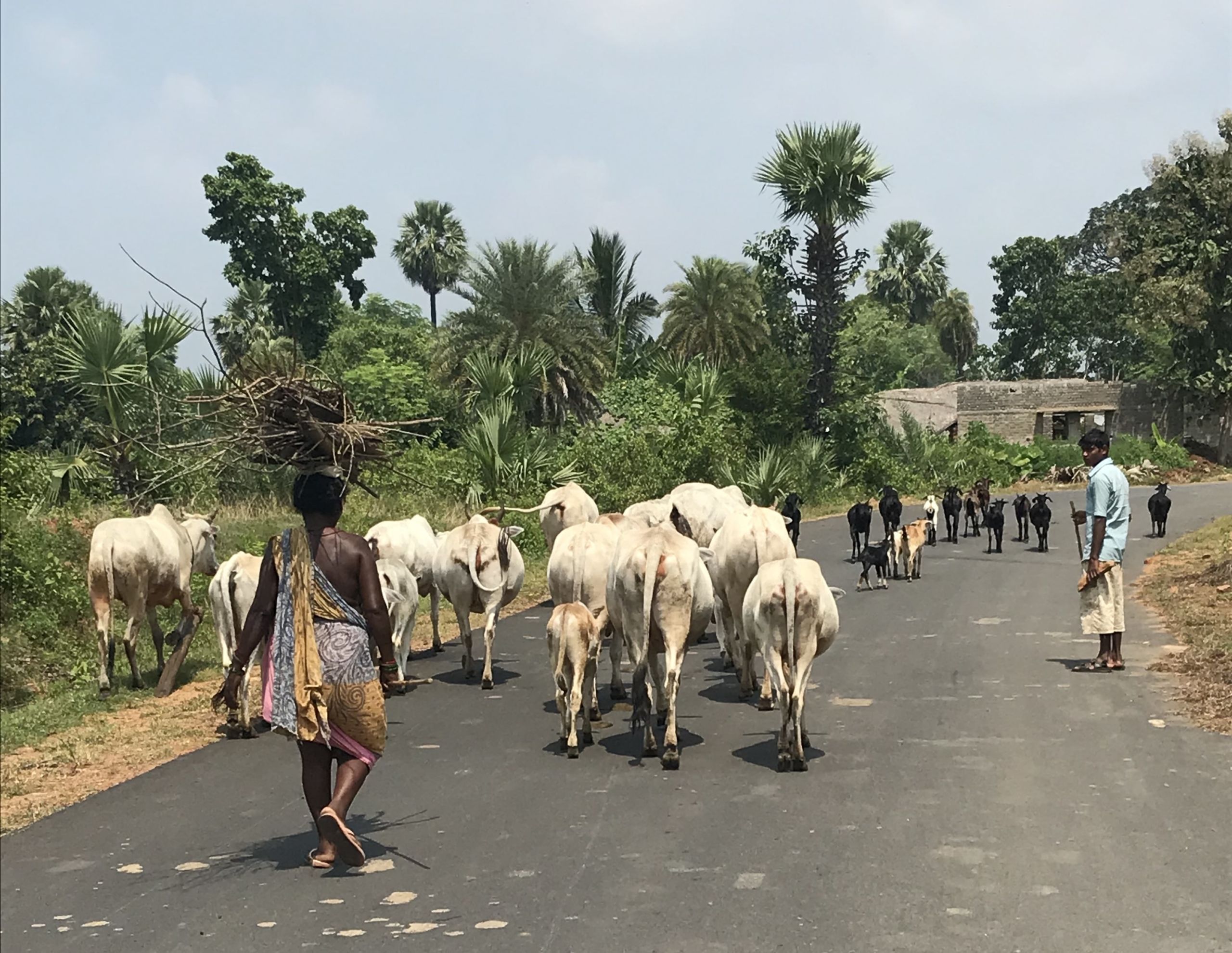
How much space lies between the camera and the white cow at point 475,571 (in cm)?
1202

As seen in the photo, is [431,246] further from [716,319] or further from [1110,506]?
[1110,506]

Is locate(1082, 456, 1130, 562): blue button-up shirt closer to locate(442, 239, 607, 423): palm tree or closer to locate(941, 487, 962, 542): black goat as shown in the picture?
locate(941, 487, 962, 542): black goat

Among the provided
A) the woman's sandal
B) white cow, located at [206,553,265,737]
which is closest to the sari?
the woman's sandal

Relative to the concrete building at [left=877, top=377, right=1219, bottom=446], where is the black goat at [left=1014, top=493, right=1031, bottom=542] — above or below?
below

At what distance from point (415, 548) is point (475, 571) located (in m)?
1.74

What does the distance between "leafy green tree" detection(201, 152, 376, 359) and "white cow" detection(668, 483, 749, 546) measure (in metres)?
41.9

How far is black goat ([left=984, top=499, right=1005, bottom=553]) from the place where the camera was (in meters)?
22.7

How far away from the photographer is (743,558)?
1084 centimetres

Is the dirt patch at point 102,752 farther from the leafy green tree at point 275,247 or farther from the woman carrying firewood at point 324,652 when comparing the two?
the leafy green tree at point 275,247

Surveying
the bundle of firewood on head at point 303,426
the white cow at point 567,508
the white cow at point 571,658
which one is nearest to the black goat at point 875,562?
the white cow at point 567,508

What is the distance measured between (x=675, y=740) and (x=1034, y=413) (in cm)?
4533

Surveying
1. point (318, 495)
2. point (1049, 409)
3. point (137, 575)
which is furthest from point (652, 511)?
point (1049, 409)

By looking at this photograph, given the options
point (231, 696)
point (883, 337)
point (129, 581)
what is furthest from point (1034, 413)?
point (231, 696)

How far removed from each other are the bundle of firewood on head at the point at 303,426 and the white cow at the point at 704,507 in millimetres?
6934
